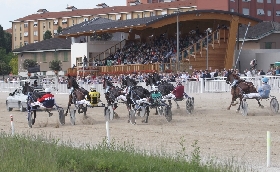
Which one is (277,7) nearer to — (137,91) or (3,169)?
(137,91)

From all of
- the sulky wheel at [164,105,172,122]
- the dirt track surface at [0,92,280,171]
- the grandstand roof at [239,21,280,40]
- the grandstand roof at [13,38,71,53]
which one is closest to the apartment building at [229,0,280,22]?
the grandstand roof at [239,21,280,40]

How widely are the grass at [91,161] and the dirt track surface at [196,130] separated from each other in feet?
5.40

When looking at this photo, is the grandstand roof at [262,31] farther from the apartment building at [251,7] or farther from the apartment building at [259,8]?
the apartment building at [259,8]

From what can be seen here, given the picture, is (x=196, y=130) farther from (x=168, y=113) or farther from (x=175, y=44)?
(x=175, y=44)

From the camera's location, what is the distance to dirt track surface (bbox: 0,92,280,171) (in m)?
14.6

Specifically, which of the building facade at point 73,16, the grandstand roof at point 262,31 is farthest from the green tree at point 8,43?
the grandstand roof at point 262,31

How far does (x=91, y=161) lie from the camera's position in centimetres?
1166

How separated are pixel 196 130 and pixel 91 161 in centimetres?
813

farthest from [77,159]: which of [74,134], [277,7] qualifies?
[277,7]

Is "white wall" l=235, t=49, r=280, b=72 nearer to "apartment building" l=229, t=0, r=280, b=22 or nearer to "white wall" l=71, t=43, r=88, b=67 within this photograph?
"white wall" l=71, t=43, r=88, b=67

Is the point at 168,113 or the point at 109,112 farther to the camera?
the point at 109,112

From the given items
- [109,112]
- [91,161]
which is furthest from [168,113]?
[91,161]

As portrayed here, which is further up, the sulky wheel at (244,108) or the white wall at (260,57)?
the white wall at (260,57)

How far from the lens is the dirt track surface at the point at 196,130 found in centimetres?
1455
